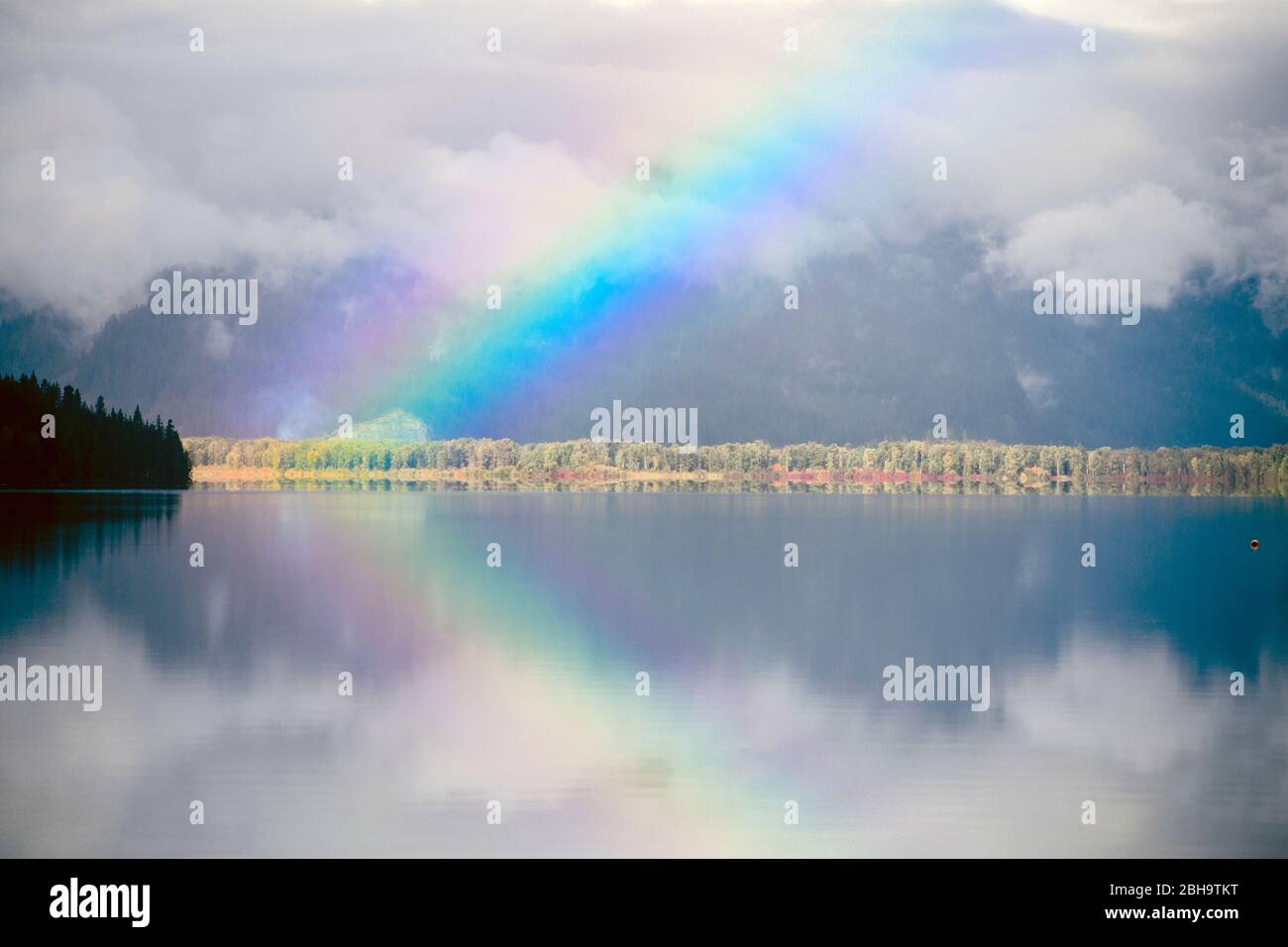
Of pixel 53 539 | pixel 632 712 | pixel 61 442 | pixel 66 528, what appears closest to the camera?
pixel 632 712

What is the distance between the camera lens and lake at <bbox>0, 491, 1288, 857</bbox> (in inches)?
804

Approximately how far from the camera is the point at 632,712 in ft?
92.0

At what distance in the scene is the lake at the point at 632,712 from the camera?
2042 cm

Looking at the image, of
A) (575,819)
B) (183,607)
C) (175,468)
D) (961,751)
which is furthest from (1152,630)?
(175,468)

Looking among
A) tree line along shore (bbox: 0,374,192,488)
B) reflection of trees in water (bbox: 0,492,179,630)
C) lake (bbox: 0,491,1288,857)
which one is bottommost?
lake (bbox: 0,491,1288,857)

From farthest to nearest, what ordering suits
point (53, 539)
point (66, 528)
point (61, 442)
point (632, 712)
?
point (61, 442) → point (66, 528) → point (53, 539) → point (632, 712)

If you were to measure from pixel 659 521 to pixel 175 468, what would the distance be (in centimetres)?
11213

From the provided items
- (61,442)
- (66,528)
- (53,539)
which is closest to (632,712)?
(53,539)

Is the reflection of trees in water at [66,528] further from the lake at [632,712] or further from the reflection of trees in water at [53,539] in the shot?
the lake at [632,712]

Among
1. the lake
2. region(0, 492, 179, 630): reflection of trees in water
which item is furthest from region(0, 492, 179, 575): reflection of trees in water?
the lake

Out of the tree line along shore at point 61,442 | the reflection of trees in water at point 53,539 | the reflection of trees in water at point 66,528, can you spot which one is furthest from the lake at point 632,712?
the tree line along shore at point 61,442

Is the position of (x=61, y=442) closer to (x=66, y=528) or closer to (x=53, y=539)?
(x=66, y=528)

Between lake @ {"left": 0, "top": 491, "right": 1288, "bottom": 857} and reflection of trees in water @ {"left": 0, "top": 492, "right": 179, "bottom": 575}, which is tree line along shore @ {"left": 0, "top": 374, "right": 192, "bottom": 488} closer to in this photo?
reflection of trees in water @ {"left": 0, "top": 492, "right": 179, "bottom": 575}
